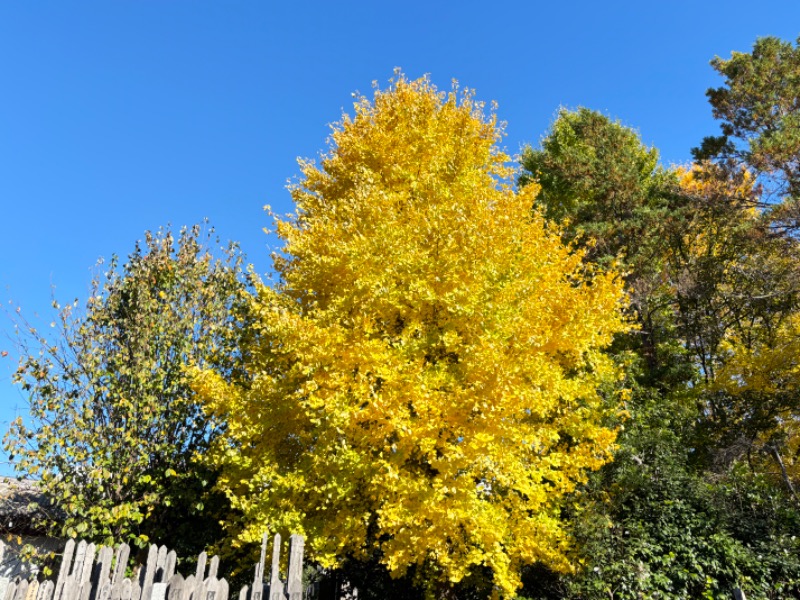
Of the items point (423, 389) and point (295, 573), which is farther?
point (423, 389)

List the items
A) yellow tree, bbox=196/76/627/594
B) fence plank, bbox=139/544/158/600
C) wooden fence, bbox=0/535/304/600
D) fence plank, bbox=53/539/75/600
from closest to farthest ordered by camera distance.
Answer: wooden fence, bbox=0/535/304/600 < fence plank, bbox=139/544/158/600 < fence plank, bbox=53/539/75/600 < yellow tree, bbox=196/76/627/594

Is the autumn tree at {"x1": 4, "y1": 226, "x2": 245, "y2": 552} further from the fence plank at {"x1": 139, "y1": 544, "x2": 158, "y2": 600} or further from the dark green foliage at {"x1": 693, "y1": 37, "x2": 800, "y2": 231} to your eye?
the dark green foliage at {"x1": 693, "y1": 37, "x2": 800, "y2": 231}

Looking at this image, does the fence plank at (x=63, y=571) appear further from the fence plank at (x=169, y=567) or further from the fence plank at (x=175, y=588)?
the fence plank at (x=175, y=588)

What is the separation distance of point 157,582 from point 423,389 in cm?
326

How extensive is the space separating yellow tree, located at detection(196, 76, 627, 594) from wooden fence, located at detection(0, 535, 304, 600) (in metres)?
1.63

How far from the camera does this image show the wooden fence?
13.3 feet

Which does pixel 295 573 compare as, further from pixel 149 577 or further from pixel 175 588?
pixel 149 577

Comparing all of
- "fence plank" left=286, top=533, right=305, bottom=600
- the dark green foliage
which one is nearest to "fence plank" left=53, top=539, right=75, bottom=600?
"fence plank" left=286, top=533, right=305, bottom=600

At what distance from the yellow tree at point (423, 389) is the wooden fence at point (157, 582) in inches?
64.2

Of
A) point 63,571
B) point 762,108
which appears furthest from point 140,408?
point 762,108

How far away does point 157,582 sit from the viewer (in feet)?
14.9

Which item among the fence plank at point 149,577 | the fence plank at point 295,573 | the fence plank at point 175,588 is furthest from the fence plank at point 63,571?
the fence plank at point 295,573

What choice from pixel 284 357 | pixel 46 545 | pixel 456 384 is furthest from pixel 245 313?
pixel 46 545

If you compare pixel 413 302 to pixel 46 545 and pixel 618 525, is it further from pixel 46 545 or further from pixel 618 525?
pixel 46 545
